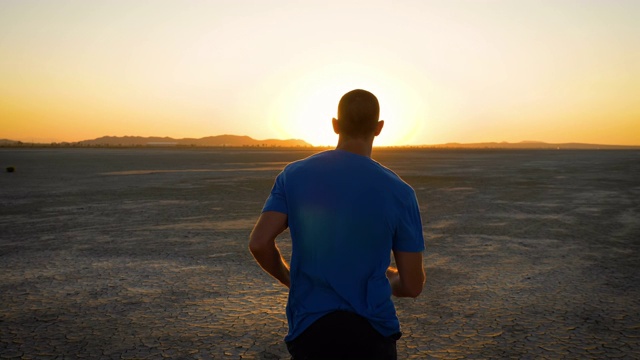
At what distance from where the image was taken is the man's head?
193cm

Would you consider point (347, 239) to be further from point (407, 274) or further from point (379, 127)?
point (379, 127)

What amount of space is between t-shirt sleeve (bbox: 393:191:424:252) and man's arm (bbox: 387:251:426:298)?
0.10ft

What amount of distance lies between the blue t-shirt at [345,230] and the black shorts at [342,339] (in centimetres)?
3

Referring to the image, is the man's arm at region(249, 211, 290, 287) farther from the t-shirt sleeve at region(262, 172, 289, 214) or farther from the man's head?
the man's head

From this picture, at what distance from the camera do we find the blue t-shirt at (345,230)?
→ 1825 millimetres

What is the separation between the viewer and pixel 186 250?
26.6 feet

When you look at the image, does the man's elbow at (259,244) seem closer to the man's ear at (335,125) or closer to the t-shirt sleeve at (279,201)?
the t-shirt sleeve at (279,201)

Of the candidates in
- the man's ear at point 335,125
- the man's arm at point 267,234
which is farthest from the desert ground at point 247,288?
the man's ear at point 335,125

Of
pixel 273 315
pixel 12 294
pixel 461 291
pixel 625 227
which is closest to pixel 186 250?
pixel 12 294

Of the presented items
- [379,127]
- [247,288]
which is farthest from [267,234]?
[247,288]

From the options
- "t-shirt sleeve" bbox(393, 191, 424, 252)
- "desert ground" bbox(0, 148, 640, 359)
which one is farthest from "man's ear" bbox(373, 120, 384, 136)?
"desert ground" bbox(0, 148, 640, 359)

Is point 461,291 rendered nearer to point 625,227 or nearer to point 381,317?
point 381,317

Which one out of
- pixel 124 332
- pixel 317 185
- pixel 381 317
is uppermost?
pixel 317 185

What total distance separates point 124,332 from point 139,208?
879 cm
